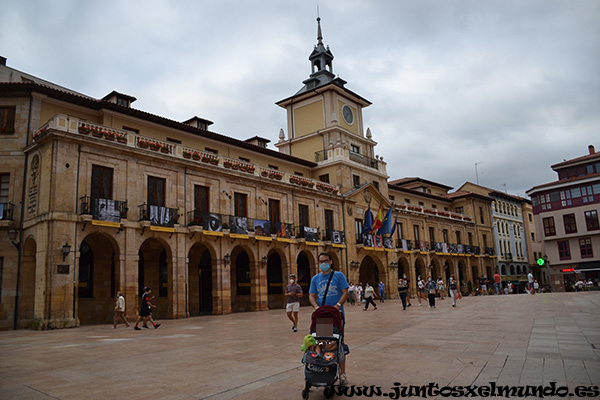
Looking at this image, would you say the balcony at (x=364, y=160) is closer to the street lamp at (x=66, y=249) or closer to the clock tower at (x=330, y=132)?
the clock tower at (x=330, y=132)

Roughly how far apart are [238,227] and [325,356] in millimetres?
22150

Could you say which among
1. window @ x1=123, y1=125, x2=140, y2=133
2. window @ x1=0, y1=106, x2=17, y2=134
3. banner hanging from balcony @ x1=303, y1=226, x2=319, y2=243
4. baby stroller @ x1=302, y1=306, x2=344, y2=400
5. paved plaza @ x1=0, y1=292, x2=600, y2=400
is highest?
window @ x1=123, y1=125, x2=140, y2=133

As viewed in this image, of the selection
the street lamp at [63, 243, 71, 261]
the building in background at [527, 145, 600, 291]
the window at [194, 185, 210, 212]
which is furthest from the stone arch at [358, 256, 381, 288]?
the street lamp at [63, 243, 71, 261]

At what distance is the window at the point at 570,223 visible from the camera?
49500mm

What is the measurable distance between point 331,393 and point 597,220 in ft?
173

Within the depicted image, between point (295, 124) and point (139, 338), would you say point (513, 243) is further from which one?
point (139, 338)

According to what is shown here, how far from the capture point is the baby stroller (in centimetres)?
530

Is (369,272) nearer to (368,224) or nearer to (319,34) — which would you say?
(368,224)

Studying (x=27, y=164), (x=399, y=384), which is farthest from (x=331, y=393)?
(x=27, y=164)

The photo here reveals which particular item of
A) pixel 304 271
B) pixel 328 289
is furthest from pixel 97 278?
pixel 328 289

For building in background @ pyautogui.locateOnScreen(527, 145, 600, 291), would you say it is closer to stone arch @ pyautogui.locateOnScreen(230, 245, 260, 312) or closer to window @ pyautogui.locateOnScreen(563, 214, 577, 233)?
window @ pyautogui.locateOnScreen(563, 214, 577, 233)

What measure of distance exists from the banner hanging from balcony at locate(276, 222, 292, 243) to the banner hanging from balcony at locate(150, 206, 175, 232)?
26.9 ft

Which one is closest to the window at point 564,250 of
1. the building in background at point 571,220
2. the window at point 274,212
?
the building in background at point 571,220

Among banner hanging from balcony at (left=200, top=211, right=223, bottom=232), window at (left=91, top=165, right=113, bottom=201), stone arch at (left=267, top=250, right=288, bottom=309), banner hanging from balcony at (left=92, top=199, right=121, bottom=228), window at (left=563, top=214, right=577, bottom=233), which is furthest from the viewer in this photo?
window at (left=563, top=214, right=577, bottom=233)
